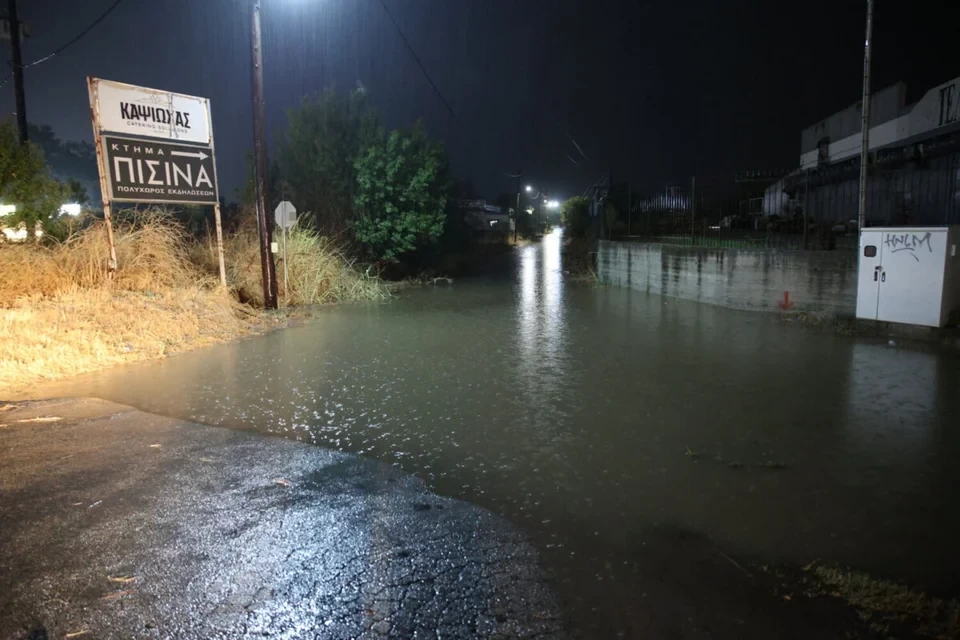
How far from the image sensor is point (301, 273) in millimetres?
17812

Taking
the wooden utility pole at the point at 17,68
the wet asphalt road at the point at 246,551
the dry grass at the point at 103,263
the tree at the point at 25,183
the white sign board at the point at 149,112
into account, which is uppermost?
the wooden utility pole at the point at 17,68

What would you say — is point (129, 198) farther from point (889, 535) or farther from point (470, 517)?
point (889, 535)

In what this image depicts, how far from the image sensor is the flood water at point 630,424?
419 centimetres

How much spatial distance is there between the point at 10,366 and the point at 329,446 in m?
5.56

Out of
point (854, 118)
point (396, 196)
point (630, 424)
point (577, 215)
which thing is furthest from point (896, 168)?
point (577, 215)

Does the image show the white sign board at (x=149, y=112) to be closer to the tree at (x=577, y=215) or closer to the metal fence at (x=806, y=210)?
the metal fence at (x=806, y=210)

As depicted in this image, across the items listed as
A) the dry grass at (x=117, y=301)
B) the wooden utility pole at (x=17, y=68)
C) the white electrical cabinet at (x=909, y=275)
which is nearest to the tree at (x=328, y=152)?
the dry grass at (x=117, y=301)

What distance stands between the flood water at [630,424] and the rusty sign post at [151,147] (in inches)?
165

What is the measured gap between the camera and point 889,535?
13.6 ft

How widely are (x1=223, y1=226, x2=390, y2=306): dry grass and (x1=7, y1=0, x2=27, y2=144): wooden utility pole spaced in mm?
7246

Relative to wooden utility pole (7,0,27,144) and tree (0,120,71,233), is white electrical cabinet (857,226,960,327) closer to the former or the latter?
tree (0,120,71,233)

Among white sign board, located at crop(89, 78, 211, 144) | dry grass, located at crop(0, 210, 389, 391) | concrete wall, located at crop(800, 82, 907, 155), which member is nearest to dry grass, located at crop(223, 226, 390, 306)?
dry grass, located at crop(0, 210, 389, 391)

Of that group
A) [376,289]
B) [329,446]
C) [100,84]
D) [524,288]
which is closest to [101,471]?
[329,446]

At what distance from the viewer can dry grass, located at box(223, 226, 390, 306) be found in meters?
16.4
